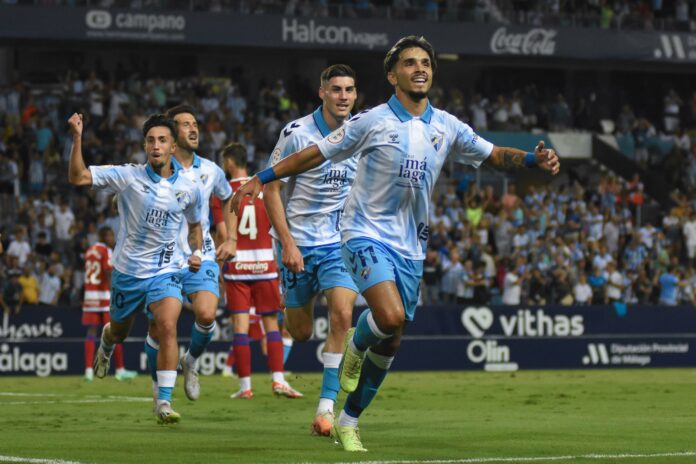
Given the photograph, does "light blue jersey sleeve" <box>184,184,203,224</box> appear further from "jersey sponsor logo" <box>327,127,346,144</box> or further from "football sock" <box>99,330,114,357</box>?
"jersey sponsor logo" <box>327,127,346,144</box>

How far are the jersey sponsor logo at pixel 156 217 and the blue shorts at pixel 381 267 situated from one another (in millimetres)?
3338

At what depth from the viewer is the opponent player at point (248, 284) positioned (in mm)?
16578

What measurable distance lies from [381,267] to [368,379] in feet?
2.71

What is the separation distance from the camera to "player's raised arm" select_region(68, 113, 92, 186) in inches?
447

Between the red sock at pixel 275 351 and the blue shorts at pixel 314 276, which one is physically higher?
the blue shorts at pixel 314 276

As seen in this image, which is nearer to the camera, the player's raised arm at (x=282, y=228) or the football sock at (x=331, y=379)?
the player's raised arm at (x=282, y=228)

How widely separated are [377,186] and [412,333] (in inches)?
676

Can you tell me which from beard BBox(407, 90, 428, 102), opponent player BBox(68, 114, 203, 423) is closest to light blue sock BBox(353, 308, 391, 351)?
beard BBox(407, 90, 428, 102)

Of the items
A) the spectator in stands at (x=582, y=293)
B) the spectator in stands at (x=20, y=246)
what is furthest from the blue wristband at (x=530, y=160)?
the spectator in stands at (x=582, y=293)

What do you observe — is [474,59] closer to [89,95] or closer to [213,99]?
[213,99]

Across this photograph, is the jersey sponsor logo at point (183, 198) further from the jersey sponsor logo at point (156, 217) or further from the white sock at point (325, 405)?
the white sock at point (325, 405)

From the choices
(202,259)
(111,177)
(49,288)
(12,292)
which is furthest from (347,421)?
(49,288)

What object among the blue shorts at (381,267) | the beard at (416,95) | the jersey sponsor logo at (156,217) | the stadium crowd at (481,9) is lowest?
the blue shorts at (381,267)

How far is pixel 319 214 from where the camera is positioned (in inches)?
487
